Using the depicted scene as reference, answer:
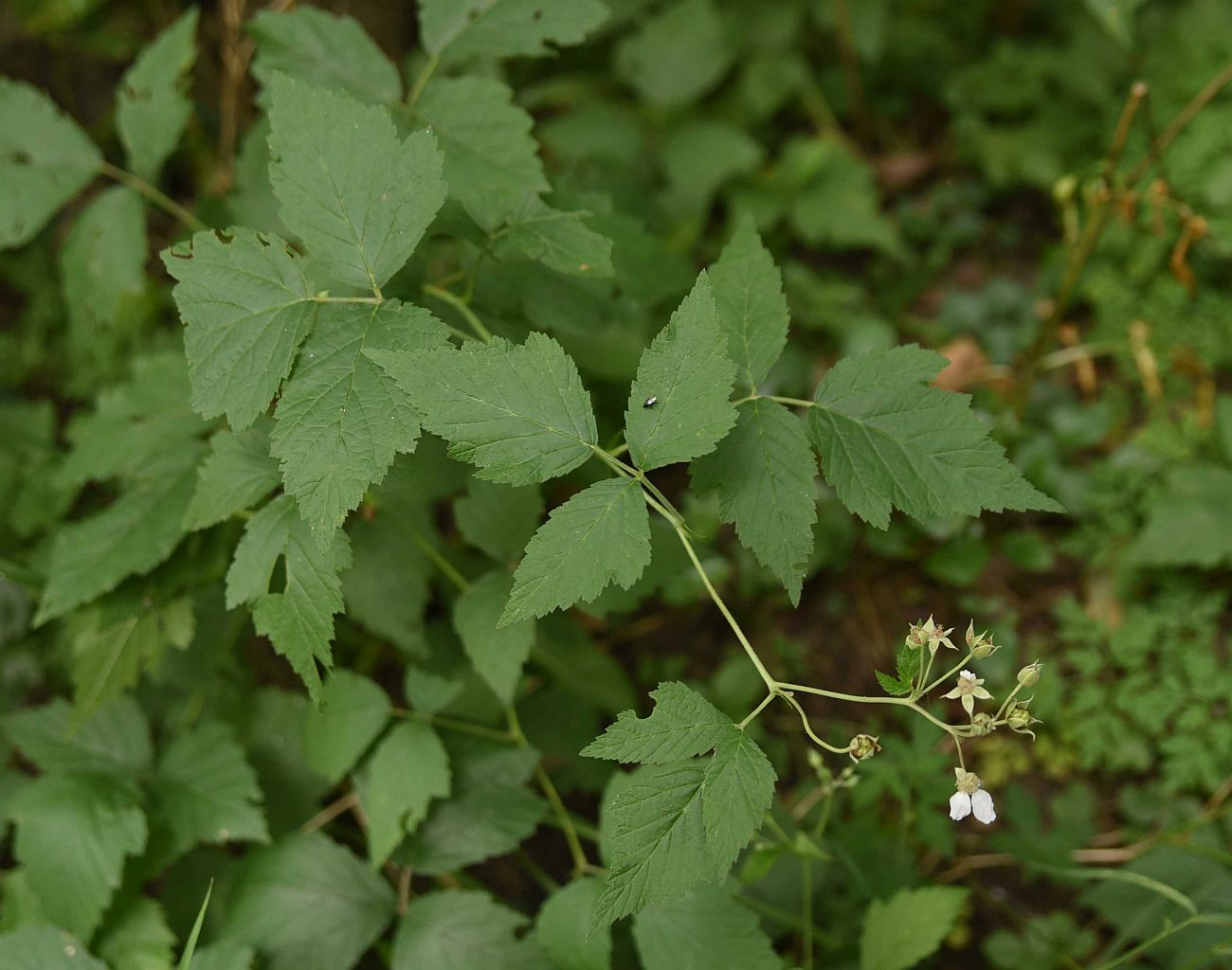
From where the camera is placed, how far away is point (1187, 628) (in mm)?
2467

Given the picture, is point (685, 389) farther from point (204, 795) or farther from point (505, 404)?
point (204, 795)

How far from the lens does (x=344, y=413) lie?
139cm

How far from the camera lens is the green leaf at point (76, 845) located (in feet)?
6.13

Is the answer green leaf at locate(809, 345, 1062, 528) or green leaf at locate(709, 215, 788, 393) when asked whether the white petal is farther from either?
green leaf at locate(709, 215, 788, 393)

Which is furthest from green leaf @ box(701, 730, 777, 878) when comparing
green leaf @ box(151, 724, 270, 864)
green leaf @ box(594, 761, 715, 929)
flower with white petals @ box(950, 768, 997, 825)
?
green leaf @ box(151, 724, 270, 864)

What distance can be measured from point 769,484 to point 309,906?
136 cm

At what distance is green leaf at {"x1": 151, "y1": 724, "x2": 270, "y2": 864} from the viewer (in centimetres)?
200

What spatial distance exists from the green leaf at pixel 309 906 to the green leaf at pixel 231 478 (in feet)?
2.71

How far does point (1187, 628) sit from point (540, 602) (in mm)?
2041

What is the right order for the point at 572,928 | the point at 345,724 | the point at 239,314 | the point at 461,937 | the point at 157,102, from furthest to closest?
1. the point at 157,102
2. the point at 345,724
3. the point at 461,937
4. the point at 572,928
5. the point at 239,314

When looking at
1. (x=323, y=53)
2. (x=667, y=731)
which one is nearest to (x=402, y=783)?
(x=667, y=731)

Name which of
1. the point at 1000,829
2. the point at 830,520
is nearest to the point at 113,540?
the point at 830,520

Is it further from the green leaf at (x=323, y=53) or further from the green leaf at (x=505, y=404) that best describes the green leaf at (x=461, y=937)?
the green leaf at (x=323, y=53)

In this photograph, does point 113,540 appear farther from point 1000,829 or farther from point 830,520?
point 1000,829
